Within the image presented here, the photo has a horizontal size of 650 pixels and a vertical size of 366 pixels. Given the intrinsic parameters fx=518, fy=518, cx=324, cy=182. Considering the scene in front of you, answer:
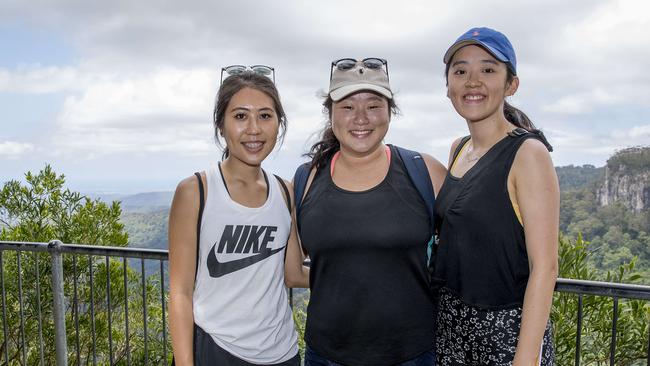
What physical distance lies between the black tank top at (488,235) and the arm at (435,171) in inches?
6.1

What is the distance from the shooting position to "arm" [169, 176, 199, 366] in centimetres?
196

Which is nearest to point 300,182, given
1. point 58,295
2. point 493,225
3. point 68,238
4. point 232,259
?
point 232,259

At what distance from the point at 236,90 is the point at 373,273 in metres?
0.91

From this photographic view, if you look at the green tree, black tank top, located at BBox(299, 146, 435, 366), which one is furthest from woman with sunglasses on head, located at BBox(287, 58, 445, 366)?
the green tree

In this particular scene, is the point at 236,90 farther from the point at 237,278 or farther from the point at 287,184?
the point at 237,278

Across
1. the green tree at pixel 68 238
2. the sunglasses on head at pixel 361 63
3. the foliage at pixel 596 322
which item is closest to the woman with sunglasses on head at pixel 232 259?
the sunglasses on head at pixel 361 63

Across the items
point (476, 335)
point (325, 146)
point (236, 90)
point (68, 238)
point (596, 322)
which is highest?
point (236, 90)

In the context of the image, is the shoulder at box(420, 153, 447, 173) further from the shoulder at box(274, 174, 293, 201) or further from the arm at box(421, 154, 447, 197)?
the shoulder at box(274, 174, 293, 201)

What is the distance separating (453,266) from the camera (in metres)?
1.94

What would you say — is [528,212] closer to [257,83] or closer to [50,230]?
[257,83]

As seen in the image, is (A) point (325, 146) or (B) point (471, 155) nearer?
(B) point (471, 155)

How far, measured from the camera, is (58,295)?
3.54 metres

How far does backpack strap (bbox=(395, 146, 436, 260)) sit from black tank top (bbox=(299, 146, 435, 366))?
2 centimetres

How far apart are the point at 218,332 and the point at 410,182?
0.94m
